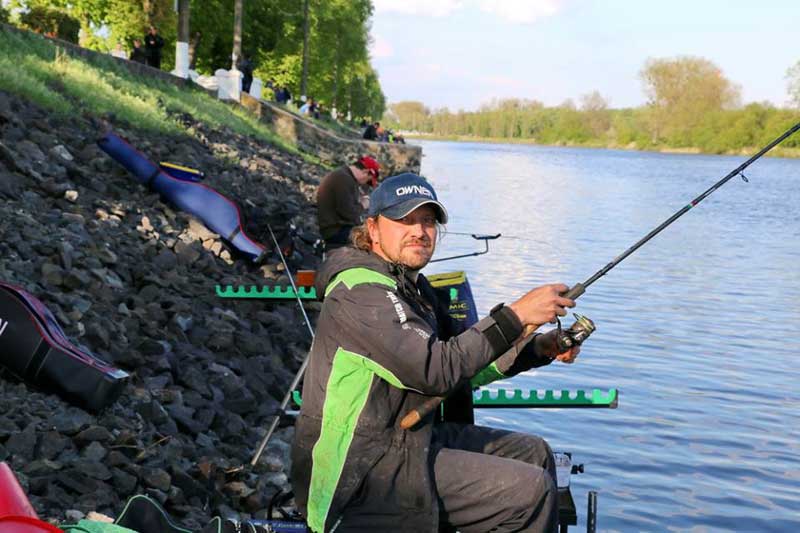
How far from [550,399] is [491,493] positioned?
1.49m

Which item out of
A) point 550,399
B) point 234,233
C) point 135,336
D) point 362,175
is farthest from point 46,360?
point 234,233

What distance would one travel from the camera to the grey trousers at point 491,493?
3.80m

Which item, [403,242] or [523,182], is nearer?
[403,242]

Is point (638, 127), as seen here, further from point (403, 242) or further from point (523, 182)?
point (403, 242)

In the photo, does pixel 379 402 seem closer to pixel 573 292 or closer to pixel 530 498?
pixel 530 498

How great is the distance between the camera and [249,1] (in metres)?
47.7

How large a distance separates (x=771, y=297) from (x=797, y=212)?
80.0 feet

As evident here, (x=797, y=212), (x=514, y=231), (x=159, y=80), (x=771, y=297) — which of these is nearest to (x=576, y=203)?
(x=797, y=212)

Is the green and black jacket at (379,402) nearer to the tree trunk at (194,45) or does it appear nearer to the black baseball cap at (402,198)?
the black baseball cap at (402,198)

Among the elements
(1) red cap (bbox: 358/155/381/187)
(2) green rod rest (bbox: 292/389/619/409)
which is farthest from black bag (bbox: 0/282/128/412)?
(1) red cap (bbox: 358/155/381/187)

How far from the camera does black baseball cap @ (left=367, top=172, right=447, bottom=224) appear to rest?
3.97 metres

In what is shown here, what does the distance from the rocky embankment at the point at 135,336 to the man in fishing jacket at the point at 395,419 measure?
174cm

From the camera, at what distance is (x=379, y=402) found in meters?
3.75

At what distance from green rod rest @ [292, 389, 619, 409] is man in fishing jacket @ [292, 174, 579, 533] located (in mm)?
1111
